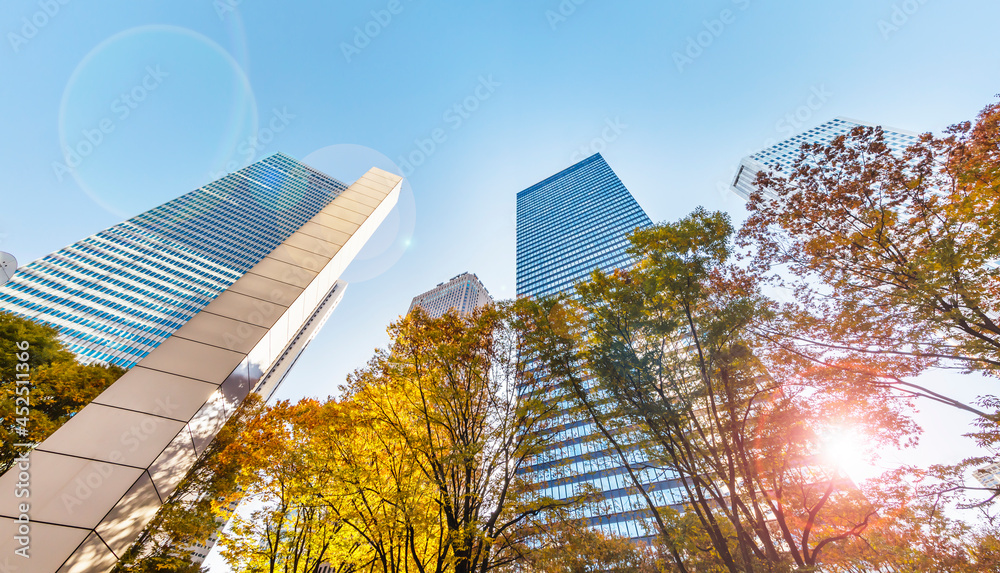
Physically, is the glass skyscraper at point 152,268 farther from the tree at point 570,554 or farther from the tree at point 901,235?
the tree at point 901,235

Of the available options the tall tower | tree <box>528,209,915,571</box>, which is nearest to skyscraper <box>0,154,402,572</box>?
tree <box>528,209,915,571</box>

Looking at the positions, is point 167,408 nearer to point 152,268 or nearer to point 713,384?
point 713,384

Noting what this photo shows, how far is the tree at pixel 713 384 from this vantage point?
797cm

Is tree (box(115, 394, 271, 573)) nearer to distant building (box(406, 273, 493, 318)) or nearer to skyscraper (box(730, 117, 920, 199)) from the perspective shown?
distant building (box(406, 273, 493, 318))

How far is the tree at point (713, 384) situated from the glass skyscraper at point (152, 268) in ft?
298

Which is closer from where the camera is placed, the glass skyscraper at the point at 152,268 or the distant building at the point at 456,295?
the glass skyscraper at the point at 152,268

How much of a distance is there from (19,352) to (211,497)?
9900 mm

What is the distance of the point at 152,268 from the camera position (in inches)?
3108

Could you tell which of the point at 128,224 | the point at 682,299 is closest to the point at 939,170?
the point at 682,299

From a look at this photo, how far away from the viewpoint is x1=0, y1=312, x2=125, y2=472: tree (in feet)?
32.0

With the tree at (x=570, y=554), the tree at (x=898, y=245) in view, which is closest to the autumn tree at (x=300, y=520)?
the tree at (x=570, y=554)

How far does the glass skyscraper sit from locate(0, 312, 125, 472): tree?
71552 millimetres

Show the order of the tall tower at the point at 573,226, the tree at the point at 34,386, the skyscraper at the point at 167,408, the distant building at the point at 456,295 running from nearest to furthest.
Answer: the skyscraper at the point at 167,408
the tree at the point at 34,386
the tall tower at the point at 573,226
the distant building at the point at 456,295

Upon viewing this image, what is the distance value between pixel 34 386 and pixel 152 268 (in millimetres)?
95270
